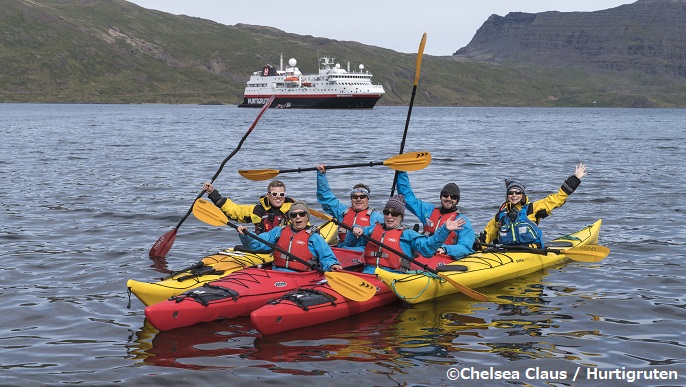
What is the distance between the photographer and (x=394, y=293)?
37.4 ft

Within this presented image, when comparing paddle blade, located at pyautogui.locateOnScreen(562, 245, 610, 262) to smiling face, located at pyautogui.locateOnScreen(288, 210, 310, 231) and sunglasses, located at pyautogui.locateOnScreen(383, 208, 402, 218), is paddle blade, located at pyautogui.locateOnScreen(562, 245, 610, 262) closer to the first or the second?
sunglasses, located at pyautogui.locateOnScreen(383, 208, 402, 218)

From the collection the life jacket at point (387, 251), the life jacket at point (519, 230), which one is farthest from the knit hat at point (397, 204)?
the life jacket at point (519, 230)

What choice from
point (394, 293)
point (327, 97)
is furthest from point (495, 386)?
point (327, 97)

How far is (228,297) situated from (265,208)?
3.01 metres

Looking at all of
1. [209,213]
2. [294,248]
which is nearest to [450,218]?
[294,248]

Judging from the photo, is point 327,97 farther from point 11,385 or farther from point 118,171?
point 11,385

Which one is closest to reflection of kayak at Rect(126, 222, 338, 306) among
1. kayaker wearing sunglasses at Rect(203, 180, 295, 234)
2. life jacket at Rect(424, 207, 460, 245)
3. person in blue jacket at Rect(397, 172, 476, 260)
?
kayaker wearing sunglasses at Rect(203, 180, 295, 234)

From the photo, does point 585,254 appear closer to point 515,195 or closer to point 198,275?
point 515,195

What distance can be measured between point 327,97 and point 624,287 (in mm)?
118285

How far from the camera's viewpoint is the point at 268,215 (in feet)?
41.9

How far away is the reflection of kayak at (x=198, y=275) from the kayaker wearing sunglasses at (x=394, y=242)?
1921 mm

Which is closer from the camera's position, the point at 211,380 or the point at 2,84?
the point at 211,380

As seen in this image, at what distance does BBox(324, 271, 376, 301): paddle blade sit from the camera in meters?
10.4

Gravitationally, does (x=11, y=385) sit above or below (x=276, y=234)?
below
